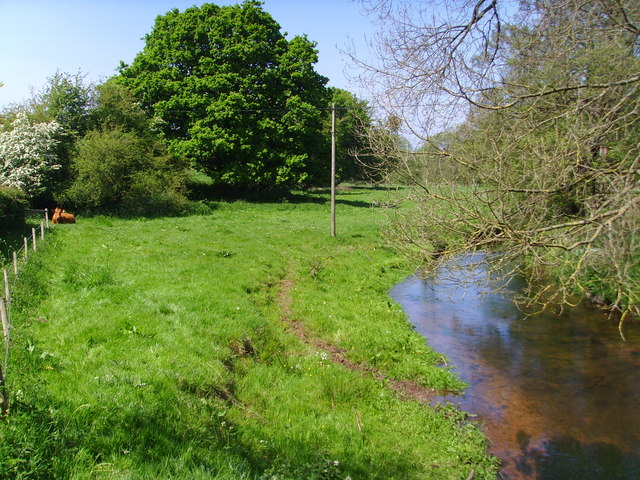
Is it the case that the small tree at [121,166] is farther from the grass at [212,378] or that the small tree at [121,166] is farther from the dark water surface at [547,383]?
the dark water surface at [547,383]

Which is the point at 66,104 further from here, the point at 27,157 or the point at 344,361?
the point at 344,361

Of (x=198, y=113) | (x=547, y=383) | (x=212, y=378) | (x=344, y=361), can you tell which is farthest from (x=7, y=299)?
(x=198, y=113)

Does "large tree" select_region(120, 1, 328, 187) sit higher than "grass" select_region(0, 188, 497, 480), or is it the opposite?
"large tree" select_region(120, 1, 328, 187)

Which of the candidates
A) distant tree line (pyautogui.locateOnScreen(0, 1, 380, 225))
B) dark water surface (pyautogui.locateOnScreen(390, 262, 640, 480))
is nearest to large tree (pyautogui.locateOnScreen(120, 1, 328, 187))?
distant tree line (pyautogui.locateOnScreen(0, 1, 380, 225))

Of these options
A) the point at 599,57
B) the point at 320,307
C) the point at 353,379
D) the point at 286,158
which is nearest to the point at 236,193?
the point at 286,158

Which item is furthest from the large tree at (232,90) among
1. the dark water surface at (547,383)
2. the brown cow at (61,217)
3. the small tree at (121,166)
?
the dark water surface at (547,383)

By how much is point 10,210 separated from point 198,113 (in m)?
15.8

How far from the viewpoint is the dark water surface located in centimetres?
587

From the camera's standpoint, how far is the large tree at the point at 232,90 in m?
28.5

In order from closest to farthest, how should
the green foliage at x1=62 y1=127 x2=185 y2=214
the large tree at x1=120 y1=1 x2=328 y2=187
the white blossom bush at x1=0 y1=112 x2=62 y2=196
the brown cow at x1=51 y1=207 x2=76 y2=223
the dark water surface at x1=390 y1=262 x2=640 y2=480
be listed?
1. the dark water surface at x1=390 y1=262 x2=640 y2=480
2. the brown cow at x1=51 y1=207 x2=76 y2=223
3. the white blossom bush at x1=0 y1=112 x2=62 y2=196
4. the green foliage at x1=62 y1=127 x2=185 y2=214
5. the large tree at x1=120 y1=1 x2=328 y2=187

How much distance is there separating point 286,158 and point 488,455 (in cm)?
2628

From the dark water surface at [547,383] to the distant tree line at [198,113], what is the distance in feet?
57.6

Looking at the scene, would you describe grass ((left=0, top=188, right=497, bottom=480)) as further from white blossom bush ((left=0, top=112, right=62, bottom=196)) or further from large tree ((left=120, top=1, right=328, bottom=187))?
large tree ((left=120, top=1, right=328, bottom=187))

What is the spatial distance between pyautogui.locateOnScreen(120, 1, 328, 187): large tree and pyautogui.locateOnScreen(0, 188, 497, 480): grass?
1716 centimetres
